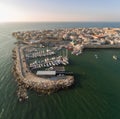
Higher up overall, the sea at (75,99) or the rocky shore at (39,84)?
the rocky shore at (39,84)

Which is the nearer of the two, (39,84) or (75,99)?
(75,99)

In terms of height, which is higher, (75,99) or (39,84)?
(39,84)

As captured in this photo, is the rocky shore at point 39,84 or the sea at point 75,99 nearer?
the sea at point 75,99

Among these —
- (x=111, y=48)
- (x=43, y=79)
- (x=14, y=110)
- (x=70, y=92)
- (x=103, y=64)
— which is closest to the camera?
(x=14, y=110)

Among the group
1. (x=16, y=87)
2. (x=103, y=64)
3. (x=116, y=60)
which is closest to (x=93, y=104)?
(x=16, y=87)

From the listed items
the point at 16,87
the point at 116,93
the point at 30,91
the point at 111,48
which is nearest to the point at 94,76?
the point at 116,93

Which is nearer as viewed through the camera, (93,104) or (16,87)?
(93,104)

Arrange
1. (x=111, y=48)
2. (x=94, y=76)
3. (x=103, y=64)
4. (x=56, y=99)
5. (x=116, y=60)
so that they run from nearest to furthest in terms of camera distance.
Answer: (x=56, y=99) → (x=94, y=76) → (x=103, y=64) → (x=116, y=60) → (x=111, y=48)

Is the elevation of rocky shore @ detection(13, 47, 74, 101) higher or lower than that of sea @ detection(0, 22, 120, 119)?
higher

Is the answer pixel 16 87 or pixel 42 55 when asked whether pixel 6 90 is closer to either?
pixel 16 87

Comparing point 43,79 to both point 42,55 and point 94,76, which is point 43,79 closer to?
point 94,76

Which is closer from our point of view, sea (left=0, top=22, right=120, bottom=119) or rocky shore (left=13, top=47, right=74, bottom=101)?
sea (left=0, top=22, right=120, bottom=119)
